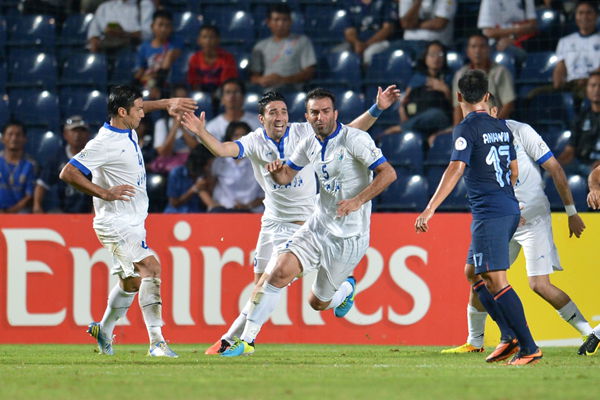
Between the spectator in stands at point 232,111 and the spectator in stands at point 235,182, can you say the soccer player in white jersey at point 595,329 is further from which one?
the spectator in stands at point 232,111

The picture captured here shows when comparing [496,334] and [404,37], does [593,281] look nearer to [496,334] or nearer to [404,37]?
[496,334]

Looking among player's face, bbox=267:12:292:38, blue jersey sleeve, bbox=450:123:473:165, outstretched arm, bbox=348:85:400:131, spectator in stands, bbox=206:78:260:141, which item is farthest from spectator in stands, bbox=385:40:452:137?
blue jersey sleeve, bbox=450:123:473:165

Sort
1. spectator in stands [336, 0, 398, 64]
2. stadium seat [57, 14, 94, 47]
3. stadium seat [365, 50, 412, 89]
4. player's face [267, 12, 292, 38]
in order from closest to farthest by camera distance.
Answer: stadium seat [365, 50, 412, 89]
player's face [267, 12, 292, 38]
spectator in stands [336, 0, 398, 64]
stadium seat [57, 14, 94, 47]

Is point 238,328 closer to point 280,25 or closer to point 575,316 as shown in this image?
point 575,316

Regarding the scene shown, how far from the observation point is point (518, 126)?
8.68 metres

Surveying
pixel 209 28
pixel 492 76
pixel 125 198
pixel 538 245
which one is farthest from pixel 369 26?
pixel 125 198

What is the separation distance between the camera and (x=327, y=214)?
8.30m

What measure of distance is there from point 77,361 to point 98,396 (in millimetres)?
2511

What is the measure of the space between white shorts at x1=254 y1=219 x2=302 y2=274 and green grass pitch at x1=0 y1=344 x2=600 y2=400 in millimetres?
785

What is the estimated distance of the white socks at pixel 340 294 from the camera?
8805mm

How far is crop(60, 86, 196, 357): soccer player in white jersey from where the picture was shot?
8352 mm

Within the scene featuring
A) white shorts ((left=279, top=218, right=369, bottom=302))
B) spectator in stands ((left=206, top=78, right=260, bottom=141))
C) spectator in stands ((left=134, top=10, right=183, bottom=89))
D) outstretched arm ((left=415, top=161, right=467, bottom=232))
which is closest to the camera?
outstretched arm ((left=415, top=161, right=467, bottom=232))

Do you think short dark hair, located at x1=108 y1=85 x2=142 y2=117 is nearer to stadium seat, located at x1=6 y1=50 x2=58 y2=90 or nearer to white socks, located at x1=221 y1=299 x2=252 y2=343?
white socks, located at x1=221 y1=299 x2=252 y2=343

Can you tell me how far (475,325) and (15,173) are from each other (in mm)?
5941
